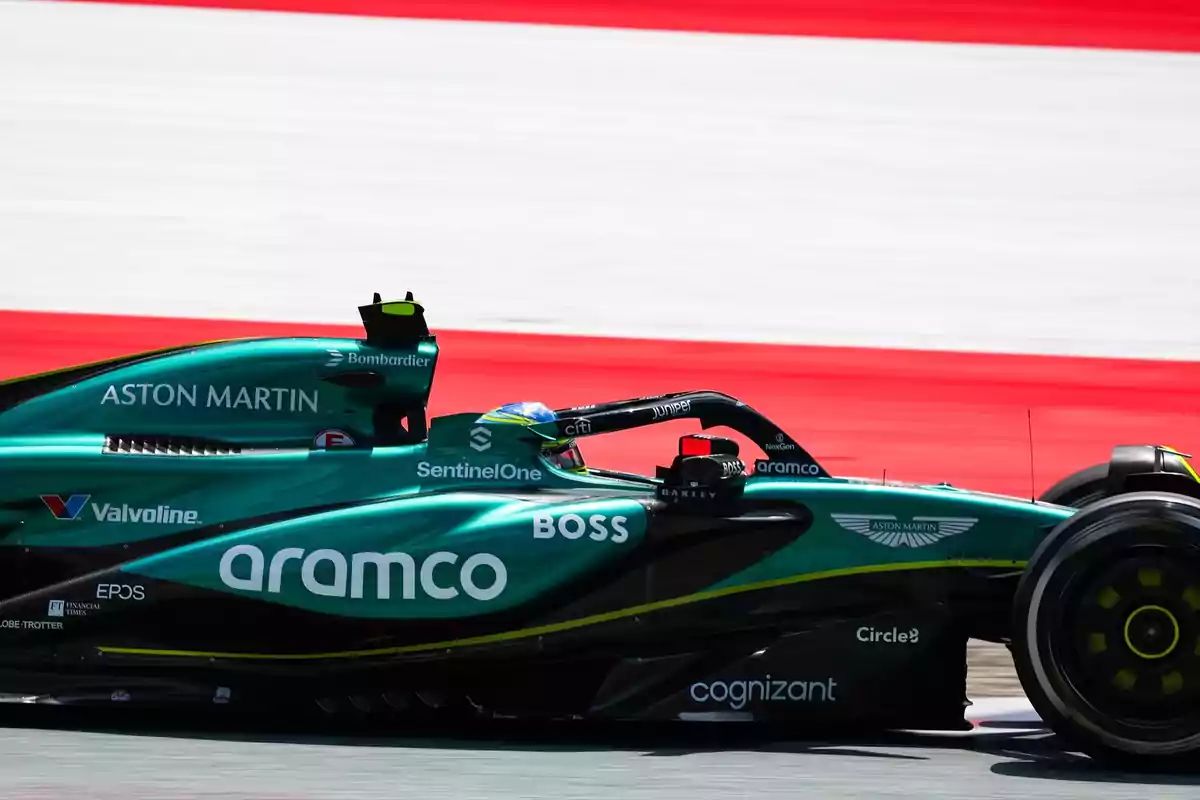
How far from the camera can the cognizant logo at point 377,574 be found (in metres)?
4.57

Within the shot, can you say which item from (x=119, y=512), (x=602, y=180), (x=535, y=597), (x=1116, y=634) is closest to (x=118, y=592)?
(x=119, y=512)

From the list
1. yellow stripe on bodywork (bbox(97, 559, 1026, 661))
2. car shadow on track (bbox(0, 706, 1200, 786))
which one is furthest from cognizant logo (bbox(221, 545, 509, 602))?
car shadow on track (bbox(0, 706, 1200, 786))

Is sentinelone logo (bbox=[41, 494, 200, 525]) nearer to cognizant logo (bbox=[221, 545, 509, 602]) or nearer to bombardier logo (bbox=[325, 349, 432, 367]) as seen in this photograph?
cognizant logo (bbox=[221, 545, 509, 602])

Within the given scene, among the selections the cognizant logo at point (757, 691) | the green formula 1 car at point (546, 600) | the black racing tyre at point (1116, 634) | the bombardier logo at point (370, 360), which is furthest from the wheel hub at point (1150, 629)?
the bombardier logo at point (370, 360)

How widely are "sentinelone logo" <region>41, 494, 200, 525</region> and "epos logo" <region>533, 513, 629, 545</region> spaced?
3.31 ft

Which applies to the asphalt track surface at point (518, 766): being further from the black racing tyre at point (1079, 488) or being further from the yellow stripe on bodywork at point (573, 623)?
the black racing tyre at point (1079, 488)

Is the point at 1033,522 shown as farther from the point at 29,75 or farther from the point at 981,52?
the point at 29,75

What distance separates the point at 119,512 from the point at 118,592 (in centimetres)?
27

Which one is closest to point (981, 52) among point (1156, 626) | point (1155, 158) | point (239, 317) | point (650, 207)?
point (1155, 158)

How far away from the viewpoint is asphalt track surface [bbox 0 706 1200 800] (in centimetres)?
398

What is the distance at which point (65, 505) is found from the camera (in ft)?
15.6

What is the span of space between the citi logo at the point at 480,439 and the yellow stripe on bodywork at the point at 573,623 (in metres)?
0.61

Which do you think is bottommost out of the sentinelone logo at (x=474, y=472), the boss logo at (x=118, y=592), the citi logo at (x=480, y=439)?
the boss logo at (x=118, y=592)

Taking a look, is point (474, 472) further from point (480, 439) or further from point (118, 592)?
point (118, 592)
